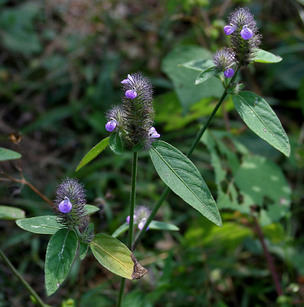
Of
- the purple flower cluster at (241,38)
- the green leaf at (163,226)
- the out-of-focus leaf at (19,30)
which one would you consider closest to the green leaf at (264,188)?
the green leaf at (163,226)

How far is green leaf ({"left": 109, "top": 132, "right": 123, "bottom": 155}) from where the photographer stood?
1.47m

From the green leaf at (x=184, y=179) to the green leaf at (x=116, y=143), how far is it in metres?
0.13

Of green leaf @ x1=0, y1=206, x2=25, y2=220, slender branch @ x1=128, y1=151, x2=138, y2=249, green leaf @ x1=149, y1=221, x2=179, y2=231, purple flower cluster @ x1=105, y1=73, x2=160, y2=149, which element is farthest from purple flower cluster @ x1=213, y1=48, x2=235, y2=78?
green leaf @ x1=0, y1=206, x2=25, y2=220

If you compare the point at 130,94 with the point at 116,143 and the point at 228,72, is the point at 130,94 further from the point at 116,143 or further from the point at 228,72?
the point at 228,72

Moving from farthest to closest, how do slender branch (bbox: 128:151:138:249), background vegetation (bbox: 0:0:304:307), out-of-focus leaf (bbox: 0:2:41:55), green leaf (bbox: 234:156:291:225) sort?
out-of-focus leaf (bbox: 0:2:41:55)
background vegetation (bbox: 0:0:304:307)
green leaf (bbox: 234:156:291:225)
slender branch (bbox: 128:151:138:249)

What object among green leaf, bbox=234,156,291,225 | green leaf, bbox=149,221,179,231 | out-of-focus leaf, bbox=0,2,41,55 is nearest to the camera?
green leaf, bbox=149,221,179,231

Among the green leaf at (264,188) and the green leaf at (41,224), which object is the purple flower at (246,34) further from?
the green leaf at (264,188)

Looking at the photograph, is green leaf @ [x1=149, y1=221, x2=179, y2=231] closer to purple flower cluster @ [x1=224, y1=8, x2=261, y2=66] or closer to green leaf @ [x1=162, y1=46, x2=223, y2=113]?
purple flower cluster @ [x1=224, y1=8, x2=261, y2=66]

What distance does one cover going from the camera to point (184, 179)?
57.7 inches

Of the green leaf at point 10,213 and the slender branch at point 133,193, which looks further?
the green leaf at point 10,213

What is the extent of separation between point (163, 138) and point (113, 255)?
2583 millimetres

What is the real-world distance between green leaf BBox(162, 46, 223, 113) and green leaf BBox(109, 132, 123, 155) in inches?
57.3

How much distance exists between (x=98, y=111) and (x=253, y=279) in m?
2.35

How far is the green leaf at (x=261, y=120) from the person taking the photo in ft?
4.90
